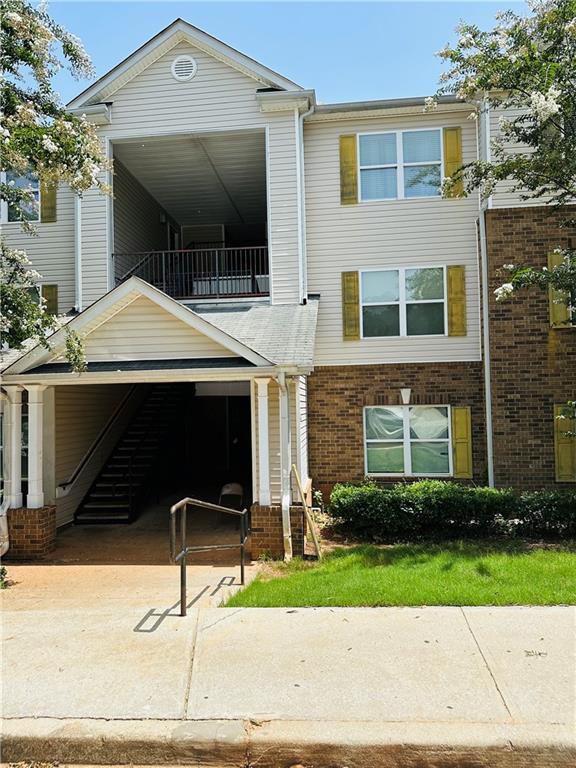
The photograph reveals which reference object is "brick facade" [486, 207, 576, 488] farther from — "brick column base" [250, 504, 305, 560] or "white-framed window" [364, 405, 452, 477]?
"brick column base" [250, 504, 305, 560]

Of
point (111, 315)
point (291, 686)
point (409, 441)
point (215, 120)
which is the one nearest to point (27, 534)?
point (111, 315)

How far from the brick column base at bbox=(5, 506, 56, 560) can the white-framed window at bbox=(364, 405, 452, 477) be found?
20.8 ft

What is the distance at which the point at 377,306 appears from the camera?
11.7 metres

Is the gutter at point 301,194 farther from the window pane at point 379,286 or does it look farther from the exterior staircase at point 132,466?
the exterior staircase at point 132,466

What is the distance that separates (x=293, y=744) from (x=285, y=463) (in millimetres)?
5277


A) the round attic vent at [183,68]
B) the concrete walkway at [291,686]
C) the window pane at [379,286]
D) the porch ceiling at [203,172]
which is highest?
the round attic vent at [183,68]

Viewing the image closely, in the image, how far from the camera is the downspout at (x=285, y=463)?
26.8ft

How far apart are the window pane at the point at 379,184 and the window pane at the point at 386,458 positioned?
17.6 ft

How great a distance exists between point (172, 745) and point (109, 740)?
1.31ft

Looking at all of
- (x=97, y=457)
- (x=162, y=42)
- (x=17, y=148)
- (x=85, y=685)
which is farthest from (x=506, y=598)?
(x=162, y=42)

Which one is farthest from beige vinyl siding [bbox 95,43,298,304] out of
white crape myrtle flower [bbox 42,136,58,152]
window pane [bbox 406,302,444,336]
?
white crape myrtle flower [bbox 42,136,58,152]

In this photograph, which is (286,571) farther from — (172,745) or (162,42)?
(162,42)

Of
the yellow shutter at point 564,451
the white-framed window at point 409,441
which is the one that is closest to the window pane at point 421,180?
the white-framed window at point 409,441

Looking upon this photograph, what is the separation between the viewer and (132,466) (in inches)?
462
